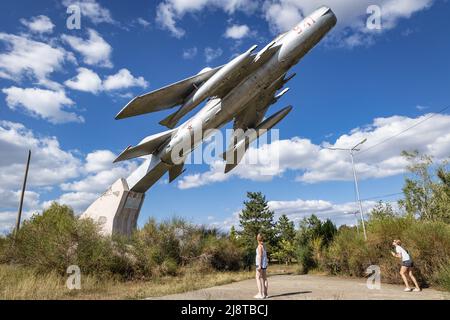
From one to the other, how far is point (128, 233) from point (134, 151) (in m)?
4.45

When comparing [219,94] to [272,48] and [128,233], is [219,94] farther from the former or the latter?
[128,233]

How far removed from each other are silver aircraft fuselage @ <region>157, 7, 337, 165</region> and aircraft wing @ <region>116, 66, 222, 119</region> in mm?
1121

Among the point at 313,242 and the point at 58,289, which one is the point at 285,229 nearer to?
the point at 313,242

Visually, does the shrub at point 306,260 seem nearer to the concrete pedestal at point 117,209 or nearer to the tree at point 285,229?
the concrete pedestal at point 117,209

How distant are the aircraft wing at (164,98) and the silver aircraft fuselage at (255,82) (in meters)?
1.12

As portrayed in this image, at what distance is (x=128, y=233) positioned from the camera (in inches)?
674

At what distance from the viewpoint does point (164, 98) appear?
1402cm

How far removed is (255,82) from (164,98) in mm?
3908

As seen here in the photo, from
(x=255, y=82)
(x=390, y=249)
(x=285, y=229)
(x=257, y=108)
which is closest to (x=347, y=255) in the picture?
(x=390, y=249)

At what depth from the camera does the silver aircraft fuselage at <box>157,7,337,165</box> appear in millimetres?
12930

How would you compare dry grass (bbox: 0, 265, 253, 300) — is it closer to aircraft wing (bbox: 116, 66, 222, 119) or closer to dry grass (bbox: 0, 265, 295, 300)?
dry grass (bbox: 0, 265, 295, 300)
